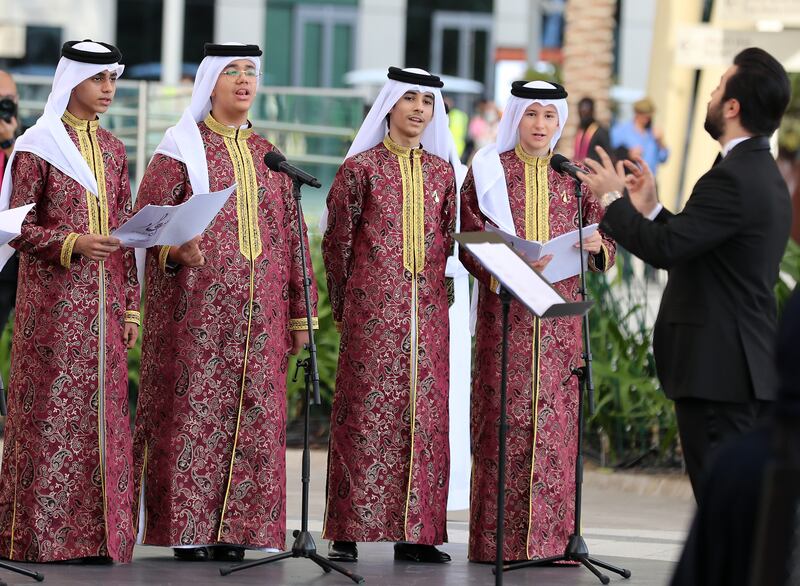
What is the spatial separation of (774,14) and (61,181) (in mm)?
7533

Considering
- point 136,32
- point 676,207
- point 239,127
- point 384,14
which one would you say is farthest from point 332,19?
point 239,127

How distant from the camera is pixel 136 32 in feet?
110

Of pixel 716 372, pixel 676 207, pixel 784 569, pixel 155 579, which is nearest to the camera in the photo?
pixel 784 569

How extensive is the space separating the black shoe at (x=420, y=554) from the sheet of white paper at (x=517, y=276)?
1.86 metres

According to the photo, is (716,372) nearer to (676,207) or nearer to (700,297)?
(700,297)

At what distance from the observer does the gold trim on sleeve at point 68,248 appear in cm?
610

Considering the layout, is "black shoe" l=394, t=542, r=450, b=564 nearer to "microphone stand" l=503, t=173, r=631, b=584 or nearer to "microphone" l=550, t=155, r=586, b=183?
"microphone stand" l=503, t=173, r=631, b=584

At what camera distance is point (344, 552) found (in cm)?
679

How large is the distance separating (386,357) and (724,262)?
6.87 ft

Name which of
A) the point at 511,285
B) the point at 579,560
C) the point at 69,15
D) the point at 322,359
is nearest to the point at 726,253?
the point at 511,285

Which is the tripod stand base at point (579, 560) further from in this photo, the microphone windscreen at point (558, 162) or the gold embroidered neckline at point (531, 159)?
the gold embroidered neckline at point (531, 159)

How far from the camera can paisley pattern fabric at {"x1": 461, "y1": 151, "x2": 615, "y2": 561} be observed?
673 centimetres

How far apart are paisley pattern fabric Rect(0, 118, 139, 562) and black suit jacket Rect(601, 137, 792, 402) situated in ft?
7.46

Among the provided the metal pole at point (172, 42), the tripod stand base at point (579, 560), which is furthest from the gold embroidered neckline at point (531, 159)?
the metal pole at point (172, 42)
